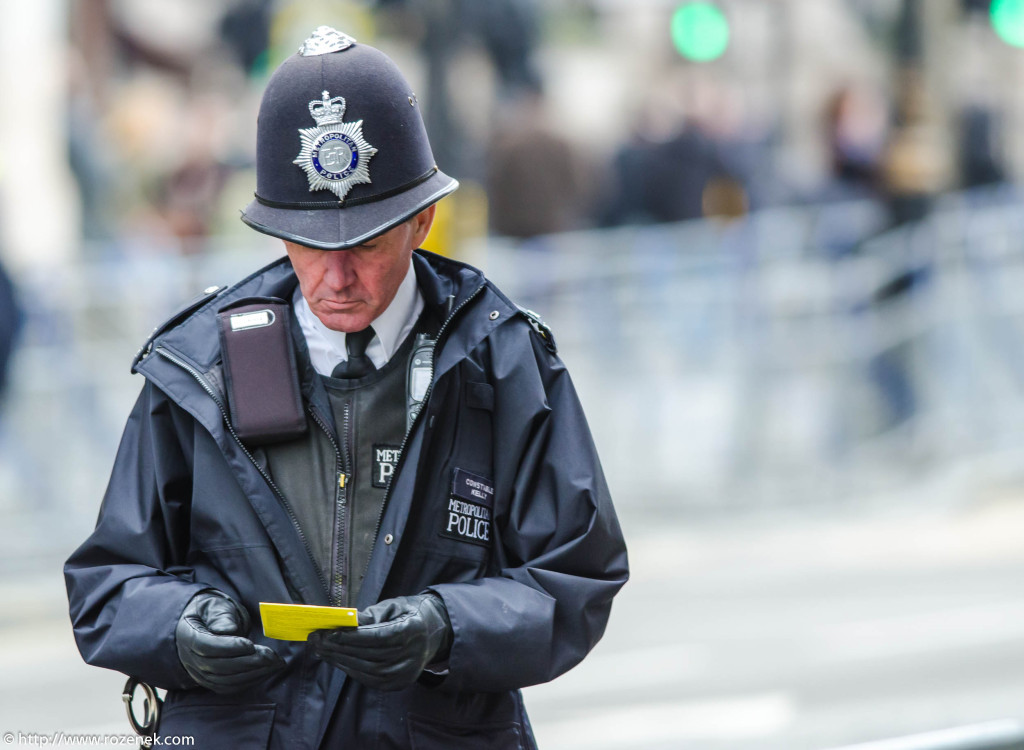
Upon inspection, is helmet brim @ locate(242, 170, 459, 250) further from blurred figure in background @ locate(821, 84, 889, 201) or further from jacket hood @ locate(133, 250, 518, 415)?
blurred figure in background @ locate(821, 84, 889, 201)

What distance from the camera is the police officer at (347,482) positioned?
2.58 meters

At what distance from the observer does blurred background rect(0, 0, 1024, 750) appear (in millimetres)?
7684

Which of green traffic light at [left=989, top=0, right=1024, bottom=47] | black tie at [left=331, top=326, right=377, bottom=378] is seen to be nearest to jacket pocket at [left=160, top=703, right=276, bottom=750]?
black tie at [left=331, top=326, right=377, bottom=378]

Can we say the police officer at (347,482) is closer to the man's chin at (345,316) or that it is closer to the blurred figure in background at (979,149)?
the man's chin at (345,316)

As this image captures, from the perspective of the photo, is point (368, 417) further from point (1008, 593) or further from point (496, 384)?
point (1008, 593)

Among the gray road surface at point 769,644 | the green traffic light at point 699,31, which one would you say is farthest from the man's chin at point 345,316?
the green traffic light at point 699,31

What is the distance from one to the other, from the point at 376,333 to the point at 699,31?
16425 millimetres

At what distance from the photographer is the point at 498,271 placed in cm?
1130

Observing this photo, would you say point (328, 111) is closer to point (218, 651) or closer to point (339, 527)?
point (339, 527)

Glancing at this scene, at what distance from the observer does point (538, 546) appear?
8.77 feet

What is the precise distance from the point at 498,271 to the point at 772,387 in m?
1.95

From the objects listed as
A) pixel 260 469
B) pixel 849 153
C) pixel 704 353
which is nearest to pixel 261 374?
pixel 260 469

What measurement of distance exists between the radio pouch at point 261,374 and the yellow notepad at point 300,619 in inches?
11.6

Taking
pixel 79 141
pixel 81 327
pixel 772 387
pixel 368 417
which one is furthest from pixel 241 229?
pixel 368 417
